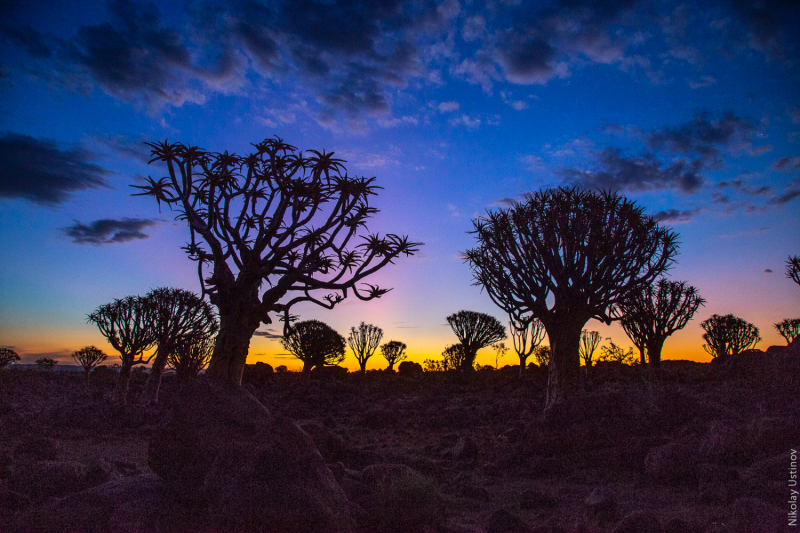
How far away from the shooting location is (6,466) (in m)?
6.45

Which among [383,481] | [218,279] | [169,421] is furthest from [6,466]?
[383,481]

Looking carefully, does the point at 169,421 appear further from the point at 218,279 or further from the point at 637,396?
the point at 637,396

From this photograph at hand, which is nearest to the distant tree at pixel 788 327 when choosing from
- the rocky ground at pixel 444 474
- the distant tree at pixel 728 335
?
the distant tree at pixel 728 335

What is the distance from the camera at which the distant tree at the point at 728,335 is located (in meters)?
27.3

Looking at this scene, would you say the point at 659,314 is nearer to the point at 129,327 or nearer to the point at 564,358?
the point at 564,358

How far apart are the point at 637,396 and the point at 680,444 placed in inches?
79.0

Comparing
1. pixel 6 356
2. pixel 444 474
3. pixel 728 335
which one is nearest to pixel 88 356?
pixel 6 356

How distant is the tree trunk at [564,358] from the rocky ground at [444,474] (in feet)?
2.29

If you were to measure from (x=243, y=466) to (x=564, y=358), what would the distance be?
27.9ft

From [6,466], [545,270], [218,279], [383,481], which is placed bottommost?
[6,466]

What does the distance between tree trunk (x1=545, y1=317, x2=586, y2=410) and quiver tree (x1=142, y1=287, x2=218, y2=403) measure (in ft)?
44.2

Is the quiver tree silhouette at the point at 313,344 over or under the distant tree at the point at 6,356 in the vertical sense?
over

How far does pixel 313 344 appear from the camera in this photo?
111 ft

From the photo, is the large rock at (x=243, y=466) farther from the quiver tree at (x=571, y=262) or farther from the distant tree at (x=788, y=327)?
the distant tree at (x=788, y=327)
